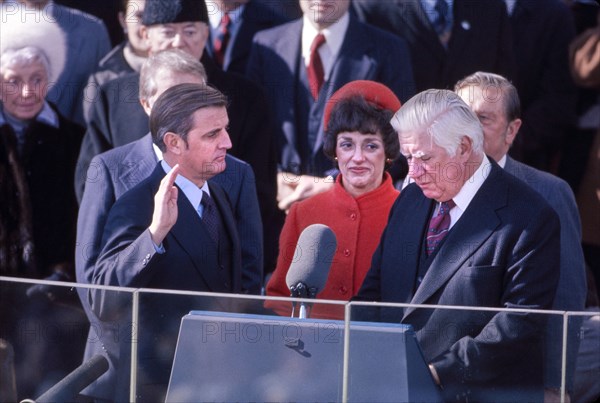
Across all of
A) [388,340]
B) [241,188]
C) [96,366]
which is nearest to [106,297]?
[96,366]

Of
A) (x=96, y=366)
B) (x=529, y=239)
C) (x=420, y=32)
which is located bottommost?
(x=96, y=366)

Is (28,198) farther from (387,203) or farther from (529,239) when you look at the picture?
(529,239)

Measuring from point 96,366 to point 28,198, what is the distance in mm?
2212

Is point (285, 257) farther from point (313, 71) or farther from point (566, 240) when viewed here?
point (313, 71)

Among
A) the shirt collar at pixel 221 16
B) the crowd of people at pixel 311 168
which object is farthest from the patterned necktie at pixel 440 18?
the shirt collar at pixel 221 16

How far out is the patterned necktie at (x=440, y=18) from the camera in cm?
508

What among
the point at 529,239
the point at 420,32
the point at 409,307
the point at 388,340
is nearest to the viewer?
the point at 388,340

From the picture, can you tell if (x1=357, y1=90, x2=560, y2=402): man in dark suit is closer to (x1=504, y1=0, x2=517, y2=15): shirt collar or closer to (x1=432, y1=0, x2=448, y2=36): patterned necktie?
(x1=432, y1=0, x2=448, y2=36): patterned necktie

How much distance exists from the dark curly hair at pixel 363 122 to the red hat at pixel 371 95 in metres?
0.02

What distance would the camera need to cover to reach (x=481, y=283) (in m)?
3.17

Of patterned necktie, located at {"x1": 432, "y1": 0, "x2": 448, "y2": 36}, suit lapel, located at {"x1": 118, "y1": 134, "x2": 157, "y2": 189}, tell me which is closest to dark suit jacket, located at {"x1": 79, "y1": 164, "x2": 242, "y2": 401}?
suit lapel, located at {"x1": 118, "y1": 134, "x2": 157, "y2": 189}

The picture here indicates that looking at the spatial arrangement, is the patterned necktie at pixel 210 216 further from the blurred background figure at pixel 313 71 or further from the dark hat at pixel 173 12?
the dark hat at pixel 173 12

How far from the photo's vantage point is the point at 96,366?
2.63 meters

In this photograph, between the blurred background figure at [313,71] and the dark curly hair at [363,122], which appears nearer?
the dark curly hair at [363,122]
